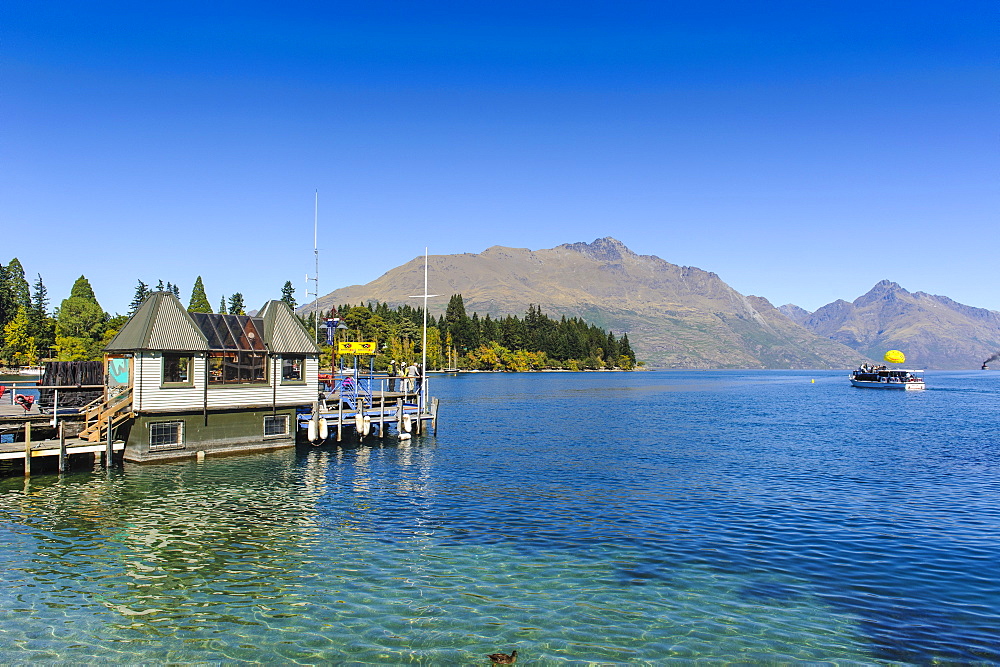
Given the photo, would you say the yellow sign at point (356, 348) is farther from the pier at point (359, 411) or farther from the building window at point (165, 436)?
the building window at point (165, 436)

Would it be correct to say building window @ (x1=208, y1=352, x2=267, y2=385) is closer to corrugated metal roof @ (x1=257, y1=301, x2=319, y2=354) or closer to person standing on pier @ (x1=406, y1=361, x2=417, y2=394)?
corrugated metal roof @ (x1=257, y1=301, x2=319, y2=354)

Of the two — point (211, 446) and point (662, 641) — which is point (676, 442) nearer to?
point (211, 446)

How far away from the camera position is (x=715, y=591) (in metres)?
18.5

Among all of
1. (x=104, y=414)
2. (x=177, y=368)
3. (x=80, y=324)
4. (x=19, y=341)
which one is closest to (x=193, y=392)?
(x=177, y=368)

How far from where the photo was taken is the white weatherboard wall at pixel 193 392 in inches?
1447

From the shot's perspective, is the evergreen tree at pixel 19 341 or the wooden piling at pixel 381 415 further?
the evergreen tree at pixel 19 341

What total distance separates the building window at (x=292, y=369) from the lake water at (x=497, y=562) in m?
5.53

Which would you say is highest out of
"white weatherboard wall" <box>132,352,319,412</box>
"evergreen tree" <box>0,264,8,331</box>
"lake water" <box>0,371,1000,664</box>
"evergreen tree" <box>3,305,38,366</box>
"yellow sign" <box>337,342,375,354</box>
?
"evergreen tree" <box>0,264,8,331</box>

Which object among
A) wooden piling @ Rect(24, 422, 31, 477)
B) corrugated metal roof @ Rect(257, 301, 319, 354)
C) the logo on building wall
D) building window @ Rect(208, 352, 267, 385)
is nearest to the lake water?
wooden piling @ Rect(24, 422, 31, 477)

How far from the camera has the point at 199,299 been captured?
191 metres

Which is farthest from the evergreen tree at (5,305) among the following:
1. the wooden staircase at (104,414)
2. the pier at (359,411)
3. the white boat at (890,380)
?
the white boat at (890,380)

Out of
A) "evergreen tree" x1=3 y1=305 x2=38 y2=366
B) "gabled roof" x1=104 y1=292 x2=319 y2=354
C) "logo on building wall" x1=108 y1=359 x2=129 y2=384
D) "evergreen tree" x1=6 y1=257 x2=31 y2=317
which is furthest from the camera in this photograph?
"evergreen tree" x1=6 y1=257 x2=31 y2=317

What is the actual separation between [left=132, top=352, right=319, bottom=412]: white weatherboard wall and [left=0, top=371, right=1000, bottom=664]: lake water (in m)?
3.66

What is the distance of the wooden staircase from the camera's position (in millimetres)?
36184
